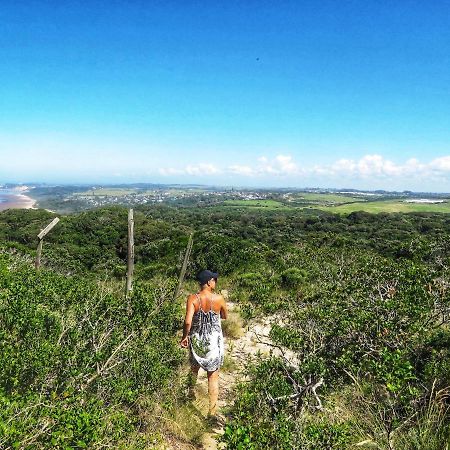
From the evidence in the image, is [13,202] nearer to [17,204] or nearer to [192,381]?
[17,204]

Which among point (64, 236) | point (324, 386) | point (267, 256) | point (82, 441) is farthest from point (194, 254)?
point (64, 236)

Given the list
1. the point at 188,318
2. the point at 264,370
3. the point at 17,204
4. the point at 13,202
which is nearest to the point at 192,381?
the point at 188,318

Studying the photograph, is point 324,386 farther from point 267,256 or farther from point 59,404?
point 267,256

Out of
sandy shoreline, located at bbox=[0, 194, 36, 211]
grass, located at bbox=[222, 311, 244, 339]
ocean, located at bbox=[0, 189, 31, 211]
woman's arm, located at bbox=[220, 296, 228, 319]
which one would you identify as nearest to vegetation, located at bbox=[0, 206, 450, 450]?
woman's arm, located at bbox=[220, 296, 228, 319]

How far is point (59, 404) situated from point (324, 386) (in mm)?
2713

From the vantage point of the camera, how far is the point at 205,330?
5.01 meters

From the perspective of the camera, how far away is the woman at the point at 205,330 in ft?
16.3

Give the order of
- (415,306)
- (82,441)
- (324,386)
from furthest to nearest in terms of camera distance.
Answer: (415,306)
(324,386)
(82,441)

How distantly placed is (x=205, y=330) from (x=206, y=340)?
13cm

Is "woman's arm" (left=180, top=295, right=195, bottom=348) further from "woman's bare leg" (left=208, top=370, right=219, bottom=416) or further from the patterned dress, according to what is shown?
"woman's bare leg" (left=208, top=370, right=219, bottom=416)

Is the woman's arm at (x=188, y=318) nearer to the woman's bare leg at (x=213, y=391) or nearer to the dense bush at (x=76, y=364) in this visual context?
the dense bush at (x=76, y=364)

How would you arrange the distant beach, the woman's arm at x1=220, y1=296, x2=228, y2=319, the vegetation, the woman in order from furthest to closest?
the distant beach → the woman's arm at x1=220, y1=296, x2=228, y2=319 → the woman → the vegetation

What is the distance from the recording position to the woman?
4.96 meters

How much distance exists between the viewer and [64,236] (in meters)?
33.8
